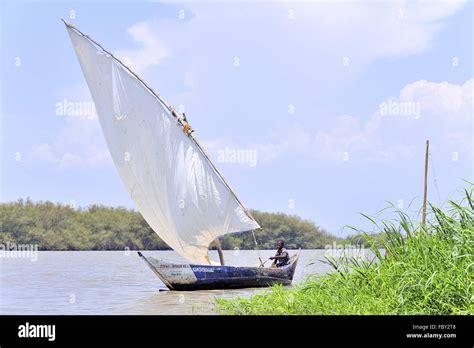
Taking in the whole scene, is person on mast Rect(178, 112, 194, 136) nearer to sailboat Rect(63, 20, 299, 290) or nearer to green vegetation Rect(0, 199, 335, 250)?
sailboat Rect(63, 20, 299, 290)

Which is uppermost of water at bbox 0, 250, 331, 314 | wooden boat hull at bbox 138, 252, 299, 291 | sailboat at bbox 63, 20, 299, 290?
sailboat at bbox 63, 20, 299, 290

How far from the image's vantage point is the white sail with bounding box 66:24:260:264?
686 inches

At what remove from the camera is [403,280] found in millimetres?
7797

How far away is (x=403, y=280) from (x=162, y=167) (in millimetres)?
10473

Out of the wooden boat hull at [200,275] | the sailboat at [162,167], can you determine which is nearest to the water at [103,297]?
the wooden boat hull at [200,275]

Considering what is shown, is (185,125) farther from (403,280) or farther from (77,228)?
(77,228)

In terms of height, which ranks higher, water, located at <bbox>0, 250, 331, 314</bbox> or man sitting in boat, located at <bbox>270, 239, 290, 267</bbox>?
man sitting in boat, located at <bbox>270, 239, 290, 267</bbox>

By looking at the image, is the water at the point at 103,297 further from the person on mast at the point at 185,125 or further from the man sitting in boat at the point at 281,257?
the person on mast at the point at 185,125

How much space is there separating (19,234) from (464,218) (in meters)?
30.8

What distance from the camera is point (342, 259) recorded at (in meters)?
9.14

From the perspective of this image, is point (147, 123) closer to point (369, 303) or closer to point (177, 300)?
point (177, 300)

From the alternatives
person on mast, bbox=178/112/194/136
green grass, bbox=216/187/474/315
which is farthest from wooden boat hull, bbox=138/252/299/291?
green grass, bbox=216/187/474/315

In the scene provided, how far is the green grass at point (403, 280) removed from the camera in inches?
294
